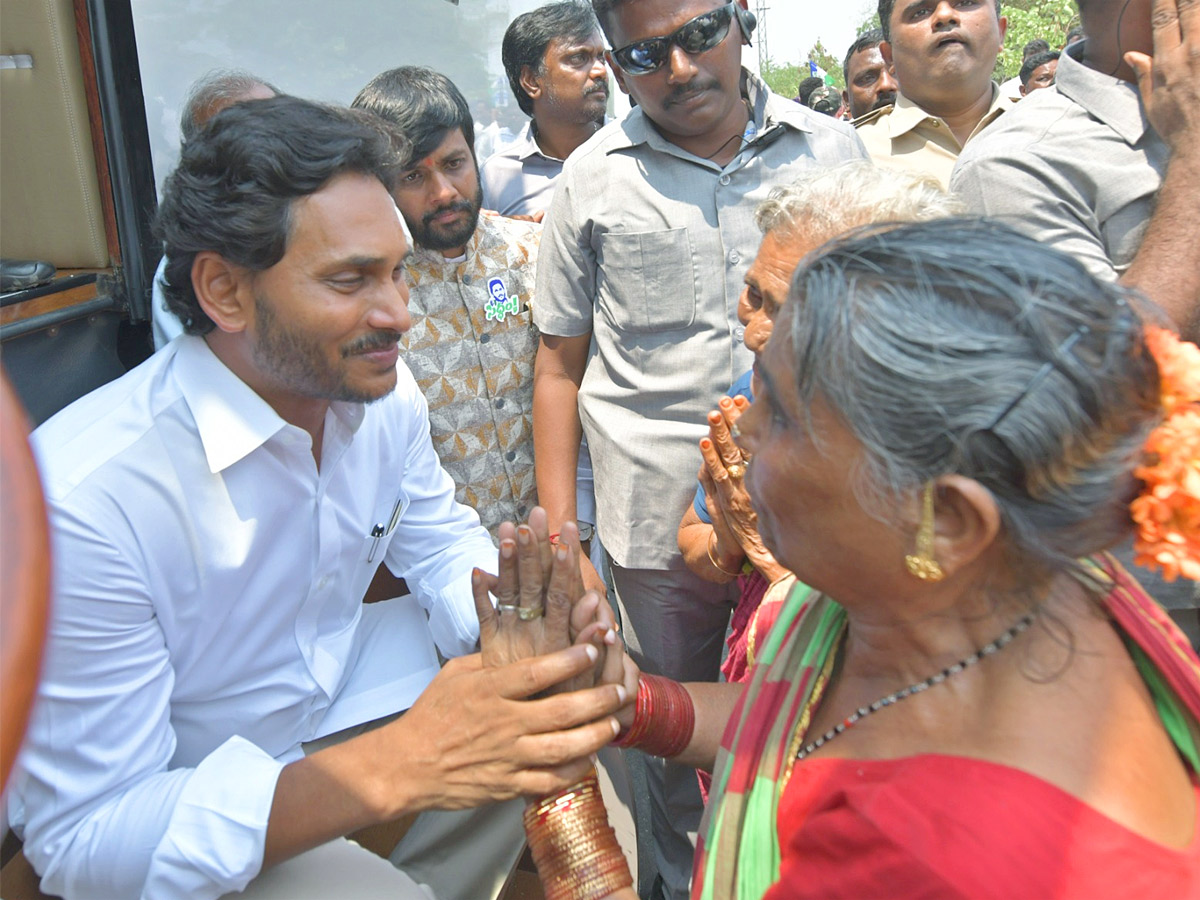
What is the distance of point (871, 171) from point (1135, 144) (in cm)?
62

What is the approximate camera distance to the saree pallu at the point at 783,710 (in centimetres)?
123

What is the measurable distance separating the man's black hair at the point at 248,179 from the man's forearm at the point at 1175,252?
1723 mm

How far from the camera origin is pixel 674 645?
285cm

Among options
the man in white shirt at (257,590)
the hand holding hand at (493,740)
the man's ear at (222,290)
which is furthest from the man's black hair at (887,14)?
the hand holding hand at (493,740)

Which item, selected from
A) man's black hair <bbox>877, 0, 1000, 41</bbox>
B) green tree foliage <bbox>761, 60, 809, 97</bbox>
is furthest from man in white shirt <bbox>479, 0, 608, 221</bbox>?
green tree foliage <bbox>761, 60, 809, 97</bbox>

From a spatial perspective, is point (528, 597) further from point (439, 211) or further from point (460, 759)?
point (439, 211)

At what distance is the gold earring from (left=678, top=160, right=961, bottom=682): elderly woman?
0.71m

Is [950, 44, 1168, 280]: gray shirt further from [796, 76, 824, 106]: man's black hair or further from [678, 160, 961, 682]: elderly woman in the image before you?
[796, 76, 824, 106]: man's black hair

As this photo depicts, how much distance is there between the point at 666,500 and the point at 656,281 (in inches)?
25.1

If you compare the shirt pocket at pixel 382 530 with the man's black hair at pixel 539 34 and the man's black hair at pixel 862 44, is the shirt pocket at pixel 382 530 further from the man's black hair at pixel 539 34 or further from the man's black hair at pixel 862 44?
the man's black hair at pixel 862 44

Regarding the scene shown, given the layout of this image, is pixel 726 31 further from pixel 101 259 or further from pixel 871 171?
pixel 101 259

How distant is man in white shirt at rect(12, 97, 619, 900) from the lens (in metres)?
1.70

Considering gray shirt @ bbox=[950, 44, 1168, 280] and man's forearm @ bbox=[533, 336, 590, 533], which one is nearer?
gray shirt @ bbox=[950, 44, 1168, 280]

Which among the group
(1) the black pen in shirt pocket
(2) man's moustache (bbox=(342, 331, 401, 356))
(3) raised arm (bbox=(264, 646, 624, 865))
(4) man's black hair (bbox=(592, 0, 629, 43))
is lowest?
(3) raised arm (bbox=(264, 646, 624, 865))
